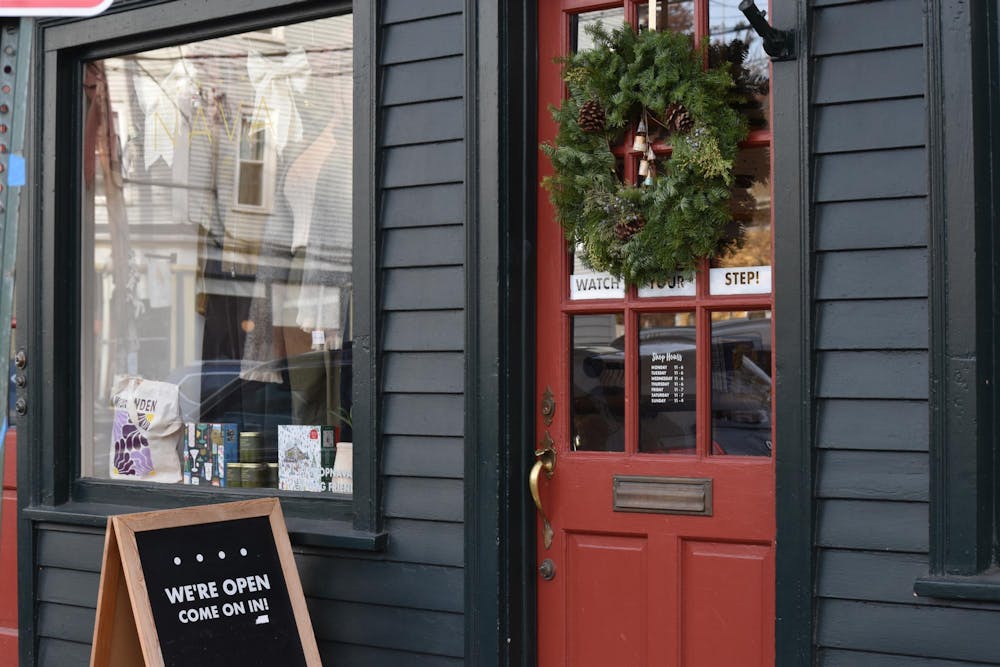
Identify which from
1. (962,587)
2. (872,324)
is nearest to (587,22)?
(872,324)

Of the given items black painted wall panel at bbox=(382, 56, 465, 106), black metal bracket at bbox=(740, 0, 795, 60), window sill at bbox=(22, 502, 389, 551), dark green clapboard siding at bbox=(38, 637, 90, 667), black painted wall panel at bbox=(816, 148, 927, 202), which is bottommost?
dark green clapboard siding at bbox=(38, 637, 90, 667)

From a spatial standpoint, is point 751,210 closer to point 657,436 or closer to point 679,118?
point 679,118

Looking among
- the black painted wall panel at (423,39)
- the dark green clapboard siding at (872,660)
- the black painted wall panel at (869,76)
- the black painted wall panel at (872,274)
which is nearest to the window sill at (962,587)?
the dark green clapboard siding at (872,660)

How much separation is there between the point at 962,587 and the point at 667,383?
42.5 inches

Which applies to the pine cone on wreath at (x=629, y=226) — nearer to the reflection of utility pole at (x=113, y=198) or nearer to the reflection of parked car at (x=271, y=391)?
the reflection of parked car at (x=271, y=391)

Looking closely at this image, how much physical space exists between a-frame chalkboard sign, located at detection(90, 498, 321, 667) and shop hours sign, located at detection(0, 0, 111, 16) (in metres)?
1.74

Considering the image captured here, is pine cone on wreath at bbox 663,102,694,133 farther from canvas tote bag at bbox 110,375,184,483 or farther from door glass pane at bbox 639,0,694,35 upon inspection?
canvas tote bag at bbox 110,375,184,483

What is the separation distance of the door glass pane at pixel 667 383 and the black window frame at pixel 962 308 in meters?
0.80

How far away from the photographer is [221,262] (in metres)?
4.77

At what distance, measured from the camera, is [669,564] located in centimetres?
354

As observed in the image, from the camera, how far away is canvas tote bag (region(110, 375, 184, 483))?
4.72 meters

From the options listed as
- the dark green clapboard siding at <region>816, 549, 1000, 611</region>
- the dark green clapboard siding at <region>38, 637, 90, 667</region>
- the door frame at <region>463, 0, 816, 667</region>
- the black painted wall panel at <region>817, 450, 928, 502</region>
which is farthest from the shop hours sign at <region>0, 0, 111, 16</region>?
the dark green clapboard siding at <region>38, 637, 90, 667</region>

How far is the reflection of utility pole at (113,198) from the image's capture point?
4.94 metres

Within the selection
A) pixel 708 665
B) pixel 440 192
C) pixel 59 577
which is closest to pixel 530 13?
pixel 440 192
